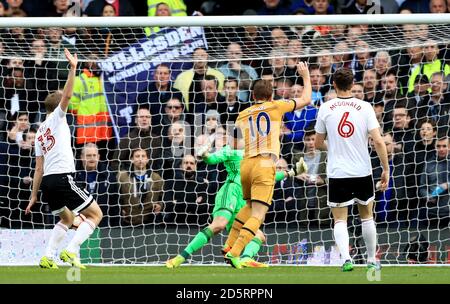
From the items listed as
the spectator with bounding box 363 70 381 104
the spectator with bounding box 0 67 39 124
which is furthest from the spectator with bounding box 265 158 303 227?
the spectator with bounding box 0 67 39 124

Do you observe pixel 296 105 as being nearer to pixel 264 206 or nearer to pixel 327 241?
pixel 264 206

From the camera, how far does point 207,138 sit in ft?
46.8

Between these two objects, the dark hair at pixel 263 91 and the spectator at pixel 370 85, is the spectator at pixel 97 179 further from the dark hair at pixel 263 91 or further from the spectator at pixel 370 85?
the spectator at pixel 370 85

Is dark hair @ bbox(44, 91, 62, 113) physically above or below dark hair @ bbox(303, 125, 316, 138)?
above

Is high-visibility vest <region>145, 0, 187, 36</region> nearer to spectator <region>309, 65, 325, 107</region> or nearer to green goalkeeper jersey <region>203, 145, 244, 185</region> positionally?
spectator <region>309, 65, 325, 107</region>

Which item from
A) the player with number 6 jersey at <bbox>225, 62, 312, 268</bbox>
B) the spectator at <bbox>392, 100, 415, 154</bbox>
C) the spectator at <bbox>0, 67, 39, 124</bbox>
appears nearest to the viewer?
the player with number 6 jersey at <bbox>225, 62, 312, 268</bbox>

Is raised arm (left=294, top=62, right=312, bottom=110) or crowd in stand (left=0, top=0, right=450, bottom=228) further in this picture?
crowd in stand (left=0, top=0, right=450, bottom=228)

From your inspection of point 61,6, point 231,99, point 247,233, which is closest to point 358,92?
point 231,99

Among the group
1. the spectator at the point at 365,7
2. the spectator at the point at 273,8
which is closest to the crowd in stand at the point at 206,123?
the spectator at the point at 273,8

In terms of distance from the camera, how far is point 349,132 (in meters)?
11.0

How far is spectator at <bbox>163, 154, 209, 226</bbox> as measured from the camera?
46.4 feet

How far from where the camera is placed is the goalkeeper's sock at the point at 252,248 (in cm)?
1191

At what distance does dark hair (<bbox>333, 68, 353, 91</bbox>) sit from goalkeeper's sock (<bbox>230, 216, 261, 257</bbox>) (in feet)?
5.52

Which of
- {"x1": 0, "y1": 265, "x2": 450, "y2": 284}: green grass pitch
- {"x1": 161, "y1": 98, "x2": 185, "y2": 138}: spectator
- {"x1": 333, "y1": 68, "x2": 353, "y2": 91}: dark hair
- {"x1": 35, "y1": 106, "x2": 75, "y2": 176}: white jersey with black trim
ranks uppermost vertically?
{"x1": 333, "y1": 68, "x2": 353, "y2": 91}: dark hair
